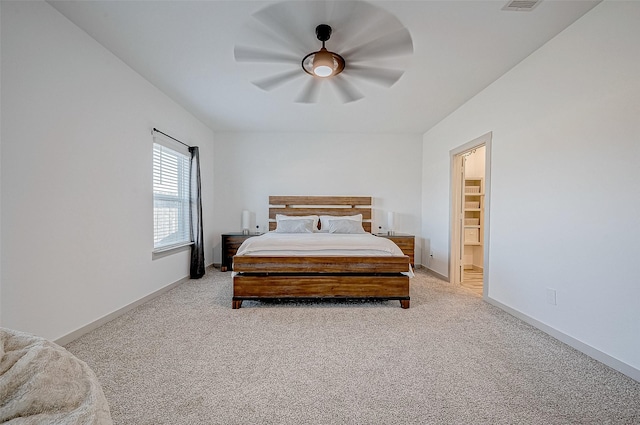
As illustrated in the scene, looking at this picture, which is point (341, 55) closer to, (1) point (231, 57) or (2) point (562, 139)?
(1) point (231, 57)

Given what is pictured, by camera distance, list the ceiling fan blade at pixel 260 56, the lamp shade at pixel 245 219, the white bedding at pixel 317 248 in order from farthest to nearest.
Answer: the lamp shade at pixel 245 219
the white bedding at pixel 317 248
the ceiling fan blade at pixel 260 56

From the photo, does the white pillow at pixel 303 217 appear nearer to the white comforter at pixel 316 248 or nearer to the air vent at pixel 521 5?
the white comforter at pixel 316 248

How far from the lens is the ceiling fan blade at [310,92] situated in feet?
10.4

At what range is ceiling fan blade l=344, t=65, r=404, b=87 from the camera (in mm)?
2725

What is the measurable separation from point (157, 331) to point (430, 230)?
4.35 metres

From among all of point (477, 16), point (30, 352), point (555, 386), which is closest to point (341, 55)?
point (477, 16)

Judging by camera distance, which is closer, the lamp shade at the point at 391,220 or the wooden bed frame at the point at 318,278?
the wooden bed frame at the point at 318,278

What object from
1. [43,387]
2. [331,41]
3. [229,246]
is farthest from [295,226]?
[43,387]

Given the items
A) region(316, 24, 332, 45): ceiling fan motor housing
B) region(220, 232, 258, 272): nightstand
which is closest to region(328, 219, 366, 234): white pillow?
region(220, 232, 258, 272): nightstand

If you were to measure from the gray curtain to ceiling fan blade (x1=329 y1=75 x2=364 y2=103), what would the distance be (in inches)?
97.9

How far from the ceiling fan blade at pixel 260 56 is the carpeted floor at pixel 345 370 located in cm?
253

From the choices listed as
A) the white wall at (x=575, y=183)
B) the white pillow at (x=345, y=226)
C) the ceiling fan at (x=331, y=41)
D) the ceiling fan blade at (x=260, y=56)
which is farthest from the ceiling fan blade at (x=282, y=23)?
the white pillow at (x=345, y=226)

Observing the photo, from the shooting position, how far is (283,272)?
10.3 feet

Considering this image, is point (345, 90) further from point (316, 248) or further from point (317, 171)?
point (317, 171)
